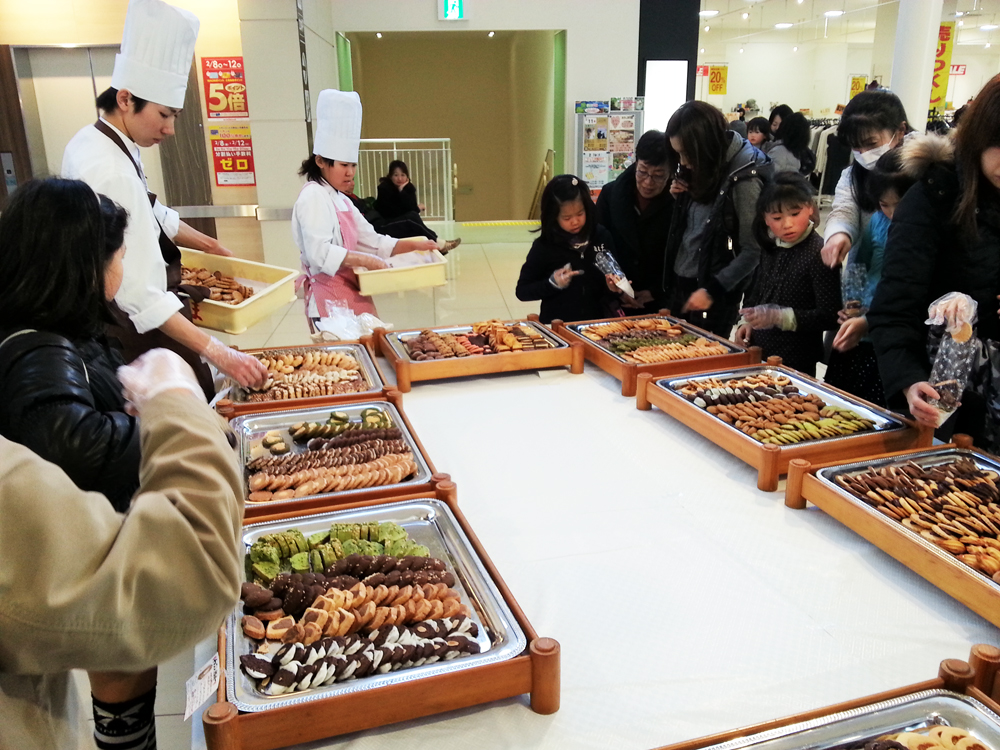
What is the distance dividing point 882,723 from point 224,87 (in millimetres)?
6821

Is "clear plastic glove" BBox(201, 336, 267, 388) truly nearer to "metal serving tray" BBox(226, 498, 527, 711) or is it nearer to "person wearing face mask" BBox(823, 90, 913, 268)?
"metal serving tray" BBox(226, 498, 527, 711)

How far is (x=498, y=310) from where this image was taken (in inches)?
236

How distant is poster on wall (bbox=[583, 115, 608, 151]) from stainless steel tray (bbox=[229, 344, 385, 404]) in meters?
6.01

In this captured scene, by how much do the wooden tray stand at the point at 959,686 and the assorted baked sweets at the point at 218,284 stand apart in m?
2.09

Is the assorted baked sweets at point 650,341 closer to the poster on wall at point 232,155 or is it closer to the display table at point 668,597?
the display table at point 668,597

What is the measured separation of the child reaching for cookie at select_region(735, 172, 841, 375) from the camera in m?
2.40

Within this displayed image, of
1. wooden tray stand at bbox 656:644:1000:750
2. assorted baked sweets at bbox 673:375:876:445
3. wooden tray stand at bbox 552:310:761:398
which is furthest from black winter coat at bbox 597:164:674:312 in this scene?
wooden tray stand at bbox 656:644:1000:750

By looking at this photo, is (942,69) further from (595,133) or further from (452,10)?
(452,10)

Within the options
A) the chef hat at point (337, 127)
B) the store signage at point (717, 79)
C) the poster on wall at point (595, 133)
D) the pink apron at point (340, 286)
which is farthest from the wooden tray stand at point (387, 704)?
the store signage at point (717, 79)

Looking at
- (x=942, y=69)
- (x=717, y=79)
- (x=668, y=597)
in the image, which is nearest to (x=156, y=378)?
(x=668, y=597)

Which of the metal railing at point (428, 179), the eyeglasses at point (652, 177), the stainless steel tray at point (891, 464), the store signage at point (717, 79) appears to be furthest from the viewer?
the store signage at point (717, 79)

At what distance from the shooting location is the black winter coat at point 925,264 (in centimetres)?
168

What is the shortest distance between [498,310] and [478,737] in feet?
16.7

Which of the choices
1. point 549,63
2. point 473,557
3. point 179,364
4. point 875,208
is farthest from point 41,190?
point 549,63
